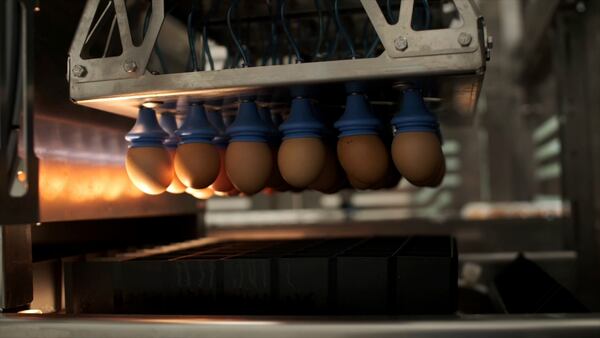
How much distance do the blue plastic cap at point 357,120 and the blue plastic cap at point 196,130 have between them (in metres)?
0.20

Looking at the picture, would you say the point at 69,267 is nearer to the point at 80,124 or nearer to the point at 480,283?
the point at 80,124

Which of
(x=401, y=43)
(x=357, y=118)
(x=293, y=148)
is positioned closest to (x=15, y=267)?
(x=293, y=148)

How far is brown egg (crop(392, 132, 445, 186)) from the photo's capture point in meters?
0.86

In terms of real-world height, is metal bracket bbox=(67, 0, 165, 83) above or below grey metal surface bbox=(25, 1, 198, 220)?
above

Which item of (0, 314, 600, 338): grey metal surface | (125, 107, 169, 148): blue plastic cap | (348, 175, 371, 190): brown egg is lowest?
(0, 314, 600, 338): grey metal surface

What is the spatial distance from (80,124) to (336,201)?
3.13 meters

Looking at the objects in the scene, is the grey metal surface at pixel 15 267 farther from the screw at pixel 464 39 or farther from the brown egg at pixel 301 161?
the screw at pixel 464 39

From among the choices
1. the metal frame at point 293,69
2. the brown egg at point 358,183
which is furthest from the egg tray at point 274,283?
the metal frame at point 293,69

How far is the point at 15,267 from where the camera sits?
101cm

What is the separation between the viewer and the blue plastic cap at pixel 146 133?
97 cm

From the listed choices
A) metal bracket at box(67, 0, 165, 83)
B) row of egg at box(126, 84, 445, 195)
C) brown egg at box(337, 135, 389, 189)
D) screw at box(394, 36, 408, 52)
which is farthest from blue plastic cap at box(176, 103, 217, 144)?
screw at box(394, 36, 408, 52)

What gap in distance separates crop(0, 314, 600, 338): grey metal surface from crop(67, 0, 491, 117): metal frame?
0.33 m

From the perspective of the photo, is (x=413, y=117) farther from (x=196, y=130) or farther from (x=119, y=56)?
(x=119, y=56)

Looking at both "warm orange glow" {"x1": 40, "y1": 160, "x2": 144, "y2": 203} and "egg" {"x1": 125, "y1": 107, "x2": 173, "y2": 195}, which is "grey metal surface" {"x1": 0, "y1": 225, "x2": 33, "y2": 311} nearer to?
"warm orange glow" {"x1": 40, "y1": 160, "x2": 144, "y2": 203}
